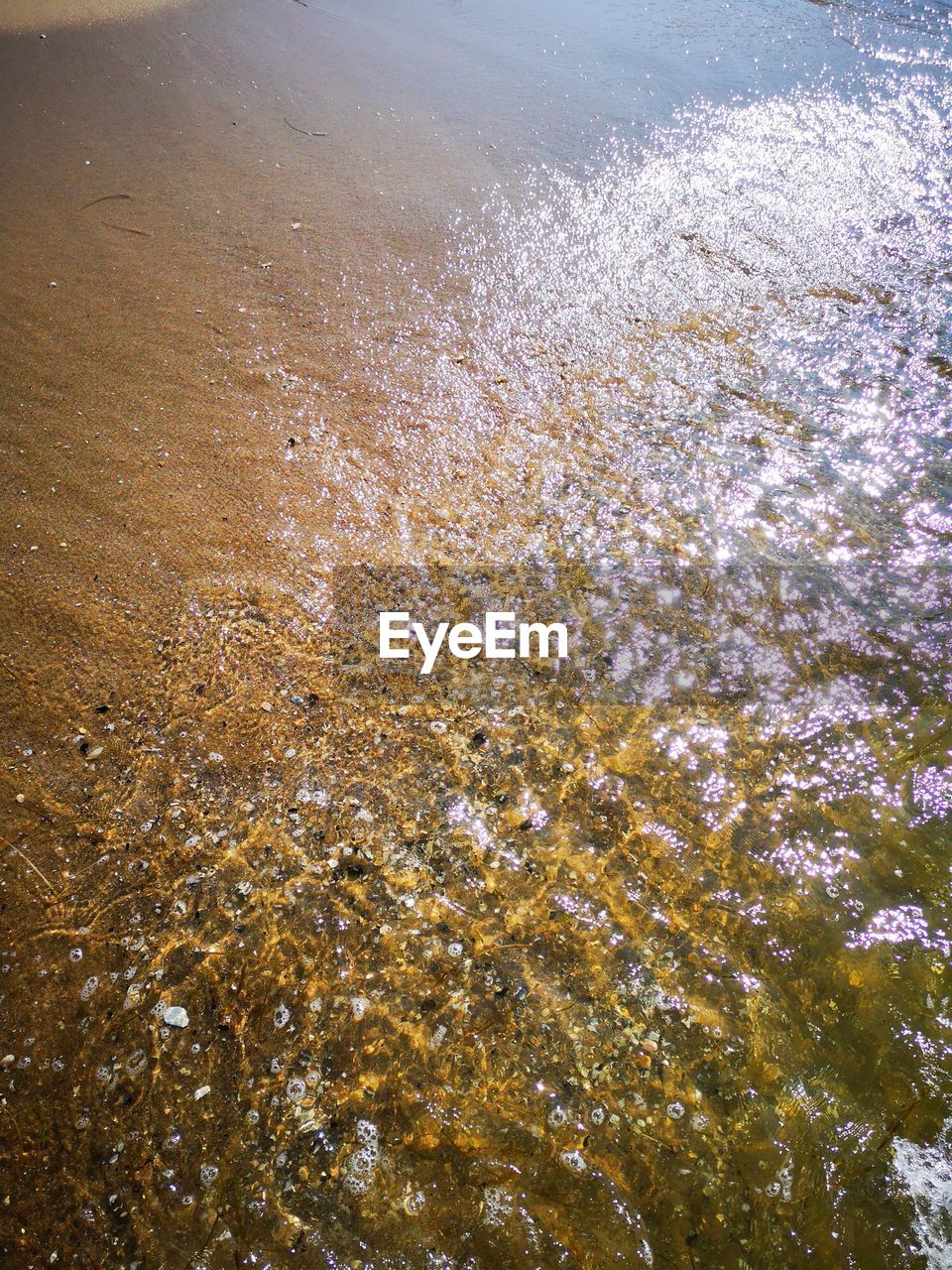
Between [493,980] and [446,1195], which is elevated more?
[493,980]

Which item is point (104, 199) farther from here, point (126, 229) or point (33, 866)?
point (33, 866)

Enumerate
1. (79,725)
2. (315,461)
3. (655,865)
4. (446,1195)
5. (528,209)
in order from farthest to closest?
(528,209)
(315,461)
(79,725)
(655,865)
(446,1195)

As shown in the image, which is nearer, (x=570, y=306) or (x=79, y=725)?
(x=79, y=725)

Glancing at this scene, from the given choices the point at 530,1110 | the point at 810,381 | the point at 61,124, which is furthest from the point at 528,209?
the point at 530,1110

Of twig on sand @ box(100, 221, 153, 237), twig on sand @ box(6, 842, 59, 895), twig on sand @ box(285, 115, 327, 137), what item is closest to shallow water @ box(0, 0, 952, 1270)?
twig on sand @ box(6, 842, 59, 895)

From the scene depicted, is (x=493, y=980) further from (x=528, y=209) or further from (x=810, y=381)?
(x=528, y=209)

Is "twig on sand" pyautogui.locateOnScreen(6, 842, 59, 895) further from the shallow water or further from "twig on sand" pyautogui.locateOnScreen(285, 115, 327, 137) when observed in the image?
"twig on sand" pyautogui.locateOnScreen(285, 115, 327, 137)

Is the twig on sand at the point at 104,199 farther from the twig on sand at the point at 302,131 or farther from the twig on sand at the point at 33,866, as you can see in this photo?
the twig on sand at the point at 33,866

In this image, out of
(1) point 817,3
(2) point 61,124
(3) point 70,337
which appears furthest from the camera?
(1) point 817,3
